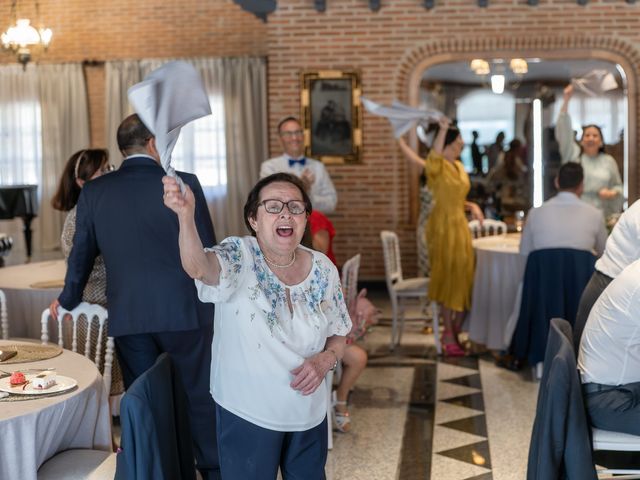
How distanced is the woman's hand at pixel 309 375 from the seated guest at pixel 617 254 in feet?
6.95

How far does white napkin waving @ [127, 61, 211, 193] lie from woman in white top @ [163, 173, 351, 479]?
1.07ft

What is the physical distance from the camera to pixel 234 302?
9.26ft

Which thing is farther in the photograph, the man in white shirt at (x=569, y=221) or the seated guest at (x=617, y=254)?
the man in white shirt at (x=569, y=221)

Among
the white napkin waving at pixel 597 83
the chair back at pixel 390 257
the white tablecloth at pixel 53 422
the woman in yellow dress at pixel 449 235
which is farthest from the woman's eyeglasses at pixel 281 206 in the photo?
the white napkin waving at pixel 597 83

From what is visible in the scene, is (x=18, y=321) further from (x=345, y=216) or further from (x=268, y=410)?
(x=345, y=216)

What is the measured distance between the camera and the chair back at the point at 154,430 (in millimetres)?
2754

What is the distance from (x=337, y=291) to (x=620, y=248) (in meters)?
1.98

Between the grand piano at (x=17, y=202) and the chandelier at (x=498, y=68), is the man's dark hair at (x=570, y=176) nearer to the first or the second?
the chandelier at (x=498, y=68)

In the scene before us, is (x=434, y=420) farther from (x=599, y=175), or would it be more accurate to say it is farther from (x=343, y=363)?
(x=599, y=175)

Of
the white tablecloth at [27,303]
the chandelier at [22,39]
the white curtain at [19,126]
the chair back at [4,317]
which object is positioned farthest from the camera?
the white curtain at [19,126]

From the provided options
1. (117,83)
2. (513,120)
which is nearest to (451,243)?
(513,120)

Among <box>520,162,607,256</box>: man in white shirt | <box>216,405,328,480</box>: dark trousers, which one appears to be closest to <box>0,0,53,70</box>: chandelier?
<box>520,162,607,256</box>: man in white shirt

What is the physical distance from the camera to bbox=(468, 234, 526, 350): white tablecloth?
7.09 metres

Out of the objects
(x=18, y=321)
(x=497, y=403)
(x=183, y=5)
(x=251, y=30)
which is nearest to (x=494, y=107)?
(x=251, y=30)
